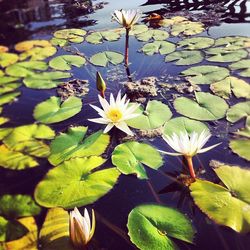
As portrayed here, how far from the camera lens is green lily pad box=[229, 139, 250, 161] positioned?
1.81m

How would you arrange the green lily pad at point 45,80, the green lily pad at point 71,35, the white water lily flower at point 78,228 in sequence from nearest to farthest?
the white water lily flower at point 78,228, the green lily pad at point 45,80, the green lily pad at point 71,35

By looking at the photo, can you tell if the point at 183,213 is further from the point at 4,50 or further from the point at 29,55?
the point at 4,50

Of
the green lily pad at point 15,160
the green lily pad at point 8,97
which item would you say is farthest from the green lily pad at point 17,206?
the green lily pad at point 8,97

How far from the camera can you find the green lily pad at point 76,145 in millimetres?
1879

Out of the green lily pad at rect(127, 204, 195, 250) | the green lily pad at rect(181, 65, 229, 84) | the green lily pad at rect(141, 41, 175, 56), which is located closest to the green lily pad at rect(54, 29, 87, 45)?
the green lily pad at rect(141, 41, 175, 56)

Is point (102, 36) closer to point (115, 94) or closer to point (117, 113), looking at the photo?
point (115, 94)

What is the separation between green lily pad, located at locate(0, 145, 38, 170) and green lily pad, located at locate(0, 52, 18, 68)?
1367mm

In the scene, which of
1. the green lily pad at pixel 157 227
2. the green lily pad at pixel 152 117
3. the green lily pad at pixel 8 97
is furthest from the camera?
the green lily pad at pixel 8 97

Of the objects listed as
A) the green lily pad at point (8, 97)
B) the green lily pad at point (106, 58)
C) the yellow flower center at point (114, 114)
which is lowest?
the green lily pad at point (8, 97)

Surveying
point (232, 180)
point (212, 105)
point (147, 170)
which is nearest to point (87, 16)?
point (212, 105)

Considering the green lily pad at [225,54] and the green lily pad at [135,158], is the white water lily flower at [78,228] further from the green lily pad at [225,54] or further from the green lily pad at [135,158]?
the green lily pad at [225,54]

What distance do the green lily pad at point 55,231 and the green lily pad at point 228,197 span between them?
0.64 m

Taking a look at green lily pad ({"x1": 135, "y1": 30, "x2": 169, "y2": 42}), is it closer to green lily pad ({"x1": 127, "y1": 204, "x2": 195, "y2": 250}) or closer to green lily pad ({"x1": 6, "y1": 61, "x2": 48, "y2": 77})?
green lily pad ({"x1": 6, "y1": 61, "x2": 48, "y2": 77})

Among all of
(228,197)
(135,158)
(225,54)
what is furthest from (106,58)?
(228,197)
